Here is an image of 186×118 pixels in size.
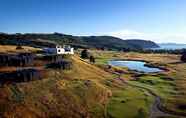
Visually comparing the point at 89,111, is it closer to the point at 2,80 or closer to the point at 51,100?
the point at 51,100

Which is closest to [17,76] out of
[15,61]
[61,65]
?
[15,61]

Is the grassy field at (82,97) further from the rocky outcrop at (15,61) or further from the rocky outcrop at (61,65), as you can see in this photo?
the rocky outcrop at (15,61)

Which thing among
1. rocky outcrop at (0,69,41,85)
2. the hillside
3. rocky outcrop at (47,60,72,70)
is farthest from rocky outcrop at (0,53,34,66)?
rocky outcrop at (0,69,41,85)

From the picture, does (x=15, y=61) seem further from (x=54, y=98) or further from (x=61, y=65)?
(x=54, y=98)

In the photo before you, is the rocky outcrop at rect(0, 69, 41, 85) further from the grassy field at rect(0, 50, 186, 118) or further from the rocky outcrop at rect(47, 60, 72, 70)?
the rocky outcrop at rect(47, 60, 72, 70)

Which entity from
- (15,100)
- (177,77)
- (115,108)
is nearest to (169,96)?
(115,108)

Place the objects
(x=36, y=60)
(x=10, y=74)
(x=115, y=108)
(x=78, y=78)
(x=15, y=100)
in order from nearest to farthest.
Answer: (x=15, y=100) < (x=115, y=108) < (x=10, y=74) < (x=78, y=78) < (x=36, y=60)

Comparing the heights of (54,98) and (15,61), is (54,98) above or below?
below

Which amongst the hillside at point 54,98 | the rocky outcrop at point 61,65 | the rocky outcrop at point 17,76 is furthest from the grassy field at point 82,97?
the rocky outcrop at point 17,76

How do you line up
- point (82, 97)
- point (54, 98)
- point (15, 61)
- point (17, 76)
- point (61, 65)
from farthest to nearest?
point (61, 65) → point (15, 61) → point (17, 76) → point (82, 97) → point (54, 98)
